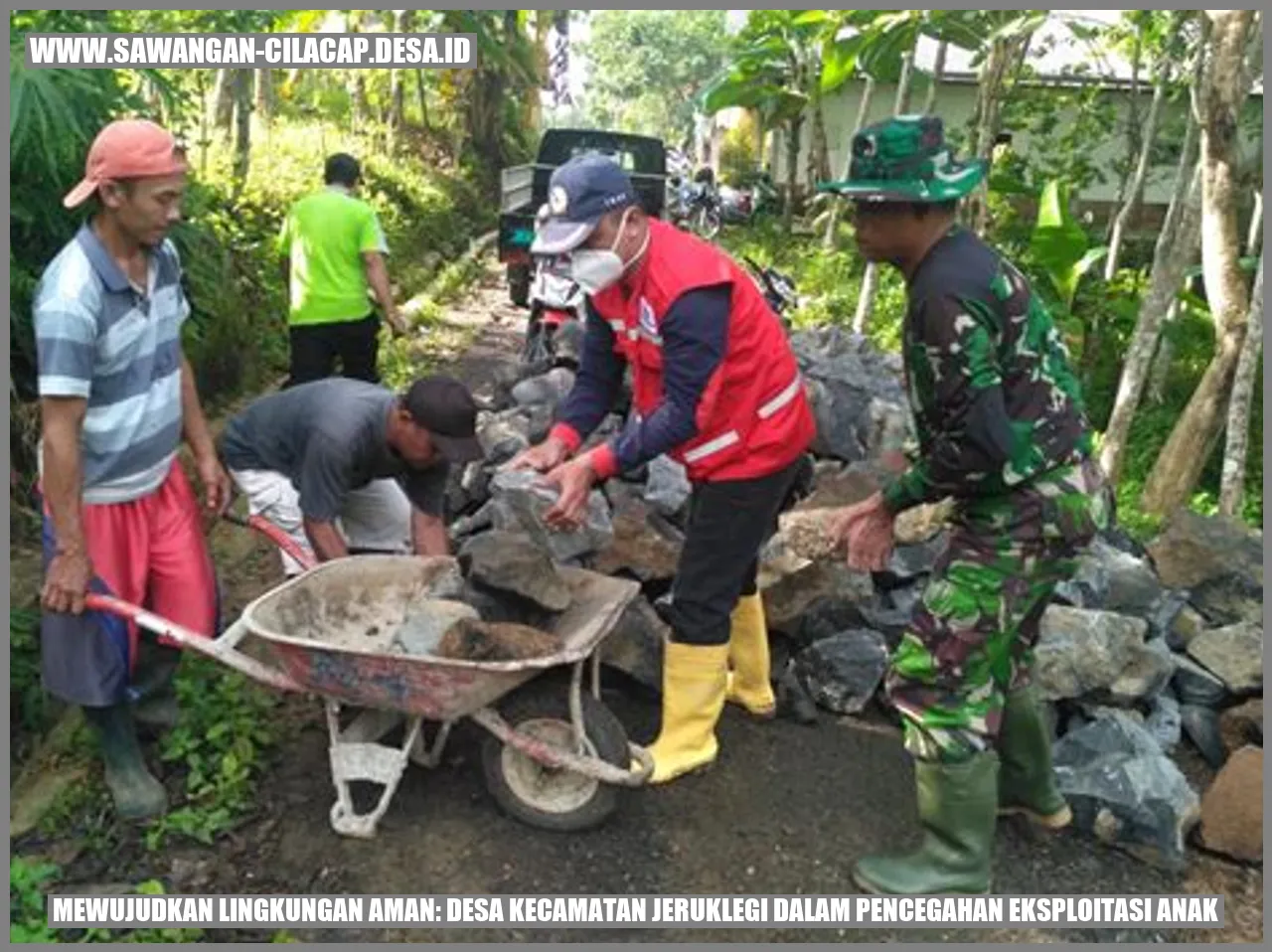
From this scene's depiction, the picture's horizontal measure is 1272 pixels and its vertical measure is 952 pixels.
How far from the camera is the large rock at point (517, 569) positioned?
3.32 metres

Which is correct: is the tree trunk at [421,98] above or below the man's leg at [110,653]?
above

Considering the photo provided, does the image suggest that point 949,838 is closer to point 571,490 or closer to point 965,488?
point 965,488

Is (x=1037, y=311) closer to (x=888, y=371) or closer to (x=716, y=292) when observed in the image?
(x=716, y=292)

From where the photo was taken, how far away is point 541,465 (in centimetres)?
339

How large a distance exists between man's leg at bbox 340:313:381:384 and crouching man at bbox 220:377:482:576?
2.37m

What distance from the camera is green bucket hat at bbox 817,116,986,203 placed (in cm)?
260

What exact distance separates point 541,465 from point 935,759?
142cm

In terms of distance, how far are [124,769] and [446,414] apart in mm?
1447

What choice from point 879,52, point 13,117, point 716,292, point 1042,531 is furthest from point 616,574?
point 879,52

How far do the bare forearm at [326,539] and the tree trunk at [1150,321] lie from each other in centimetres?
446

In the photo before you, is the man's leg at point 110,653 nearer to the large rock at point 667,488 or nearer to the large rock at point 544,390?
the large rock at point 667,488

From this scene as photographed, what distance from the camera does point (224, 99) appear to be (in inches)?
388
